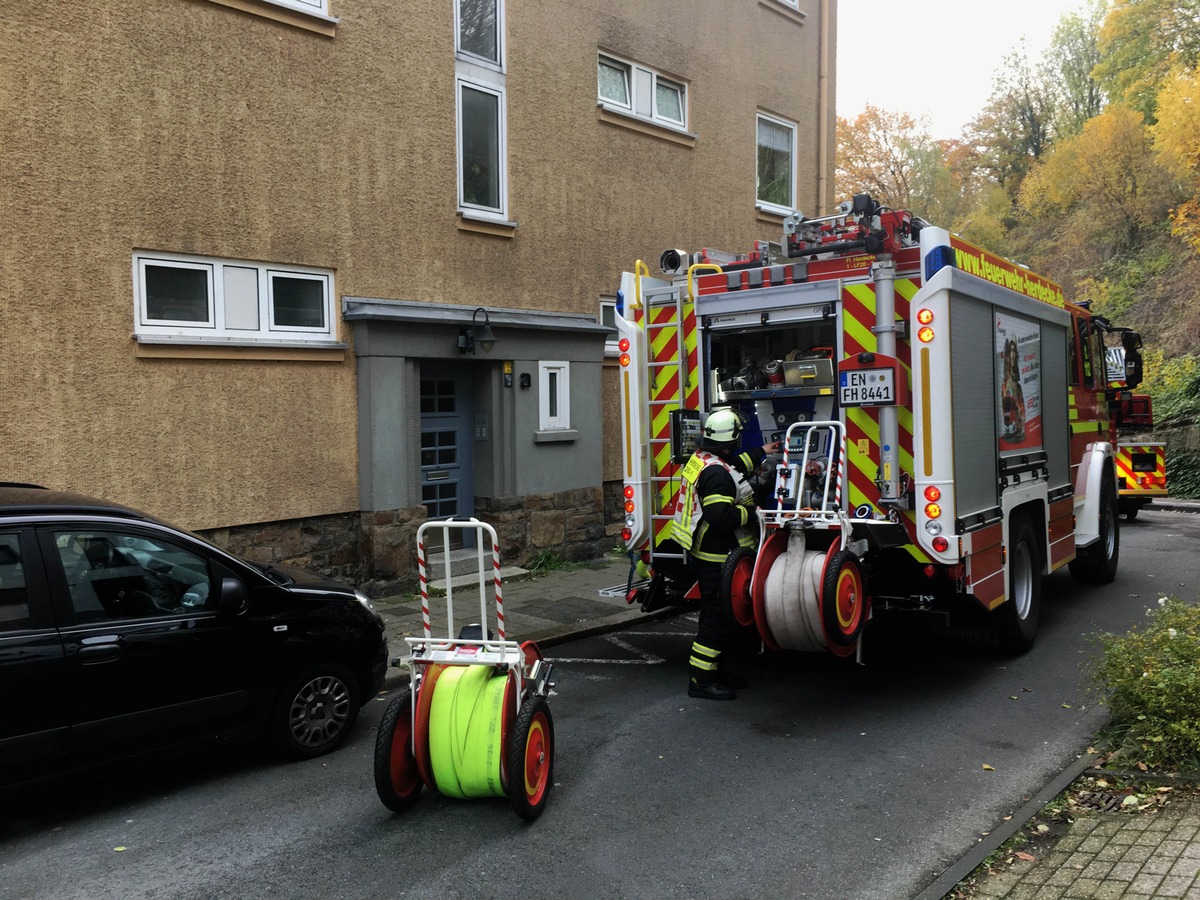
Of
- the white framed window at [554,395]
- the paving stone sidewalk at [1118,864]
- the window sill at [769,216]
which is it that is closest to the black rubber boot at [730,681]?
the paving stone sidewalk at [1118,864]

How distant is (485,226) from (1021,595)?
6643mm

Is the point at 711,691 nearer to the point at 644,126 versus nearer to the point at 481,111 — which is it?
the point at 481,111

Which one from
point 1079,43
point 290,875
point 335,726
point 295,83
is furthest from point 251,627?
point 1079,43

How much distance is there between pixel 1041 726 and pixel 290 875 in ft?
14.5

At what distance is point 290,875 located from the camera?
412 cm

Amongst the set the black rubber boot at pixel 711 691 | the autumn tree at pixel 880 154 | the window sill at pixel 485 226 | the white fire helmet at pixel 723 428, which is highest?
the autumn tree at pixel 880 154

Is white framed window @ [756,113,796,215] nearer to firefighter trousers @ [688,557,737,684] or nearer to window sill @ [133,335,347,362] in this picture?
window sill @ [133,335,347,362]

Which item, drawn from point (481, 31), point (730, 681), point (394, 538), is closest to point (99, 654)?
point (730, 681)

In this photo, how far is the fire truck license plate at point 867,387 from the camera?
6.21 meters

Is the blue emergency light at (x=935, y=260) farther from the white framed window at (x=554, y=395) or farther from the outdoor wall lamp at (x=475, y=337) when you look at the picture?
the white framed window at (x=554, y=395)

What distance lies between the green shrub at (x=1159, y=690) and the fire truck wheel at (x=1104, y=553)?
4.45 metres

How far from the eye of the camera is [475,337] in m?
10.3

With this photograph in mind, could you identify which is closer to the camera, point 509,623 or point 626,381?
point 626,381

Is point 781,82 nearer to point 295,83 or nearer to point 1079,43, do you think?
point 295,83
